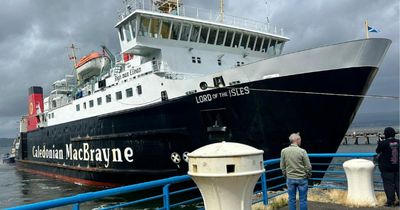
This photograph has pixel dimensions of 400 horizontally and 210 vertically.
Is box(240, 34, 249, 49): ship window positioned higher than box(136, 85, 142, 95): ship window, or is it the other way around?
box(240, 34, 249, 49): ship window

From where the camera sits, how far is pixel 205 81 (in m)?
10.6

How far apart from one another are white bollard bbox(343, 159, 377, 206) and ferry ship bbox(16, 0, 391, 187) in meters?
2.84

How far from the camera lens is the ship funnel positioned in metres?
24.8

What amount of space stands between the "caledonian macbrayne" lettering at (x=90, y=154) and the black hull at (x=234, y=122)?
0.41 feet

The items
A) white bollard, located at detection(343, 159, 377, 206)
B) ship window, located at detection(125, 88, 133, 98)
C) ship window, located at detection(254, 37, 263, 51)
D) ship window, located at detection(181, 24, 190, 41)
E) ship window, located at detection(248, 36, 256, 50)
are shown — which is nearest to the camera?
white bollard, located at detection(343, 159, 377, 206)

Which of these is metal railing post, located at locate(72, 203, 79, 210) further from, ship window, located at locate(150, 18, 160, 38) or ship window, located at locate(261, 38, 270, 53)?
ship window, located at locate(261, 38, 270, 53)

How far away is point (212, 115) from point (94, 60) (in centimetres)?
1037

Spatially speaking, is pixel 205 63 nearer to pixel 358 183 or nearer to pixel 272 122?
pixel 272 122

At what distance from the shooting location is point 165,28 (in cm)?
1288

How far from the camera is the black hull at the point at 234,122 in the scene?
8805mm

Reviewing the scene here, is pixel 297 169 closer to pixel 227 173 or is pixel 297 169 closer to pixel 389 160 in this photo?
pixel 389 160

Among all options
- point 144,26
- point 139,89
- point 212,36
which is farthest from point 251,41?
point 139,89

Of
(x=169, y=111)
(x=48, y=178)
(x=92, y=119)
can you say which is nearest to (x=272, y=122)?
(x=169, y=111)

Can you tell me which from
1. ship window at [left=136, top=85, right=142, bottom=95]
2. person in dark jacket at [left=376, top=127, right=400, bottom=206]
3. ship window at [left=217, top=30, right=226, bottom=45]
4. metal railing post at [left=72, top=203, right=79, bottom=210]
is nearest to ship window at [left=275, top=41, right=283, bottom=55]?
ship window at [left=217, top=30, right=226, bottom=45]
